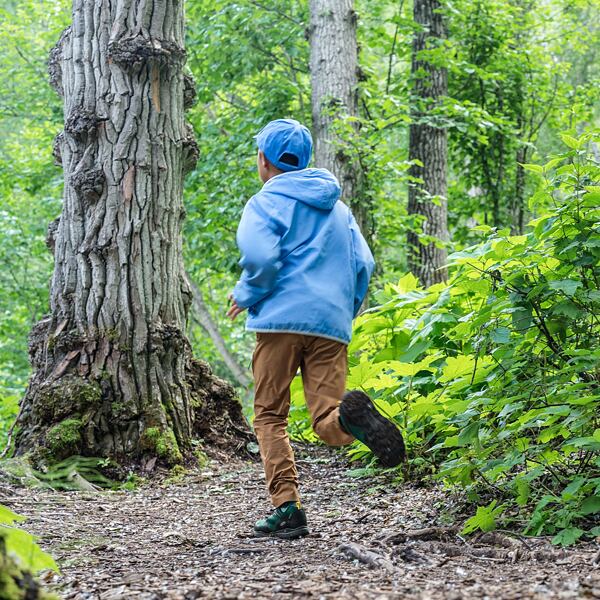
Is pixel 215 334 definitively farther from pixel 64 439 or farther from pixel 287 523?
pixel 287 523

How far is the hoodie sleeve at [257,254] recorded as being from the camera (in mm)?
3744

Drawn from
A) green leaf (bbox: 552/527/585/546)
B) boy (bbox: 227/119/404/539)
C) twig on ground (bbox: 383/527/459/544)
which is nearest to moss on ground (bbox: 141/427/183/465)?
boy (bbox: 227/119/404/539)

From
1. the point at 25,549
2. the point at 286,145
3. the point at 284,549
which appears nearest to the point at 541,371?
the point at 284,549

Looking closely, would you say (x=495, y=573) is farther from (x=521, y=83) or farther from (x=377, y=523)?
(x=521, y=83)

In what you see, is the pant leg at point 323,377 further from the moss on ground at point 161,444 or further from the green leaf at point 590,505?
the moss on ground at point 161,444

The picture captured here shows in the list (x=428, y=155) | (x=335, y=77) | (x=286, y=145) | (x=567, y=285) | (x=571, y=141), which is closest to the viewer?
(x=567, y=285)

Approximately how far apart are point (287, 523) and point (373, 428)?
2.60 ft

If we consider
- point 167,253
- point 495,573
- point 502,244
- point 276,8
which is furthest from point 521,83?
point 495,573

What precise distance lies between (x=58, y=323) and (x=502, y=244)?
140 inches

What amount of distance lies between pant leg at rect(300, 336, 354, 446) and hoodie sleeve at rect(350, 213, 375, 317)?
1.02 feet

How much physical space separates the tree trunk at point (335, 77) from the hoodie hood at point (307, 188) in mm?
5760

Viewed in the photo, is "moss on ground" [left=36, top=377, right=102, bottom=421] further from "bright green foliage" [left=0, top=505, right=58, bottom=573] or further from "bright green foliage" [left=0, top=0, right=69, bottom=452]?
"bright green foliage" [left=0, top=0, right=69, bottom=452]

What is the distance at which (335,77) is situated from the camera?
987 centimetres

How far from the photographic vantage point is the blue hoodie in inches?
149
